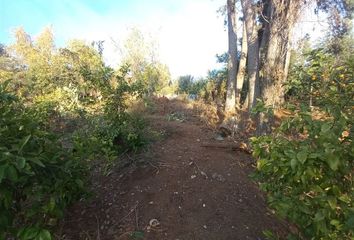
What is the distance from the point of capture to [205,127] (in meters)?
6.17

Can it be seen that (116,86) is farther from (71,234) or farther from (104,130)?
(71,234)

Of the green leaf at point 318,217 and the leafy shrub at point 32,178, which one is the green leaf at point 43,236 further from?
the green leaf at point 318,217

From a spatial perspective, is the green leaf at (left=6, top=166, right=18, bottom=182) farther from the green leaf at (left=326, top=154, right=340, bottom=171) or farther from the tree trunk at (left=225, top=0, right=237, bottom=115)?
the tree trunk at (left=225, top=0, right=237, bottom=115)

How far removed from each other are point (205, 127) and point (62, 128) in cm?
283

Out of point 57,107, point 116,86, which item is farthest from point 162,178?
point 57,107

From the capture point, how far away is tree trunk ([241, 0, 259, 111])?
5.68m

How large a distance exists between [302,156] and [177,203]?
2.12 metres

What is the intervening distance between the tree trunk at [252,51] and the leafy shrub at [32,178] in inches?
142

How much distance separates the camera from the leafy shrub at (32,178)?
1903 mm

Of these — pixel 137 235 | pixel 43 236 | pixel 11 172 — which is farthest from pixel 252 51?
pixel 11 172

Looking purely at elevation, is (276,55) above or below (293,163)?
above

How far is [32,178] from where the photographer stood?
2.12 m

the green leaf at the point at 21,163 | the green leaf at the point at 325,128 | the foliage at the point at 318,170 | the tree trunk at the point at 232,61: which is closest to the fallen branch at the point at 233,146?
the tree trunk at the point at 232,61

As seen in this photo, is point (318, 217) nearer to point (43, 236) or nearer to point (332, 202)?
point (332, 202)
